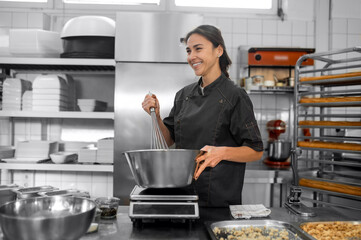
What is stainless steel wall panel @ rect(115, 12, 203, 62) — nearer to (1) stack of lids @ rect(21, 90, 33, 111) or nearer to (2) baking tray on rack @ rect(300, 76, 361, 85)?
(1) stack of lids @ rect(21, 90, 33, 111)

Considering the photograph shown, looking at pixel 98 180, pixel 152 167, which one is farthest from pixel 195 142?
pixel 98 180

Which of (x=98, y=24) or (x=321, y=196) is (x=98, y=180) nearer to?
(x=98, y=24)

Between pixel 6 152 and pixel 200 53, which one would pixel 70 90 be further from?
pixel 200 53

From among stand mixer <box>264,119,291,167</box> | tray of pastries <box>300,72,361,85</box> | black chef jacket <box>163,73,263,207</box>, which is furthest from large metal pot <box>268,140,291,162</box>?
black chef jacket <box>163,73,263,207</box>

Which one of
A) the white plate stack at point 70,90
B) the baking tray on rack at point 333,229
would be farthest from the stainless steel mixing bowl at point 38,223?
the white plate stack at point 70,90

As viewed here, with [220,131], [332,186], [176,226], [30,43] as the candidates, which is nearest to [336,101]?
[332,186]

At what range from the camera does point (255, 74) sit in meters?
3.12

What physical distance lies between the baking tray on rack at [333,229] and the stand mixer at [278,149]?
5.25 ft

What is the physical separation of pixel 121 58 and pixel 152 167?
1794 millimetres

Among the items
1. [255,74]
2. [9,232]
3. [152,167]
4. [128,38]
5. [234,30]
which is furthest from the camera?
[234,30]

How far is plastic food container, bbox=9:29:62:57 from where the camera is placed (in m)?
2.72

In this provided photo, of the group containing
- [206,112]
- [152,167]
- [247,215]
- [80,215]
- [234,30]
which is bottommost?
[247,215]

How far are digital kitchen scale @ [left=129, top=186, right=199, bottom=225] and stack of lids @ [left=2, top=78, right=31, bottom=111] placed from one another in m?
2.13

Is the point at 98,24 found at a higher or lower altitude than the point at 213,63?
higher
